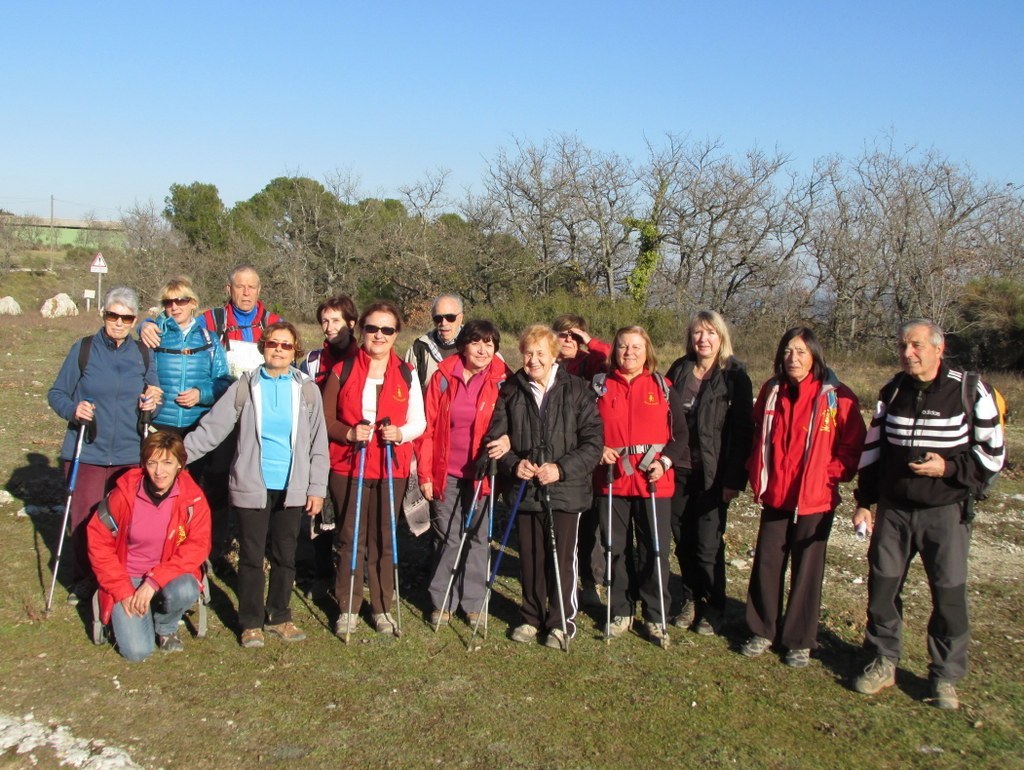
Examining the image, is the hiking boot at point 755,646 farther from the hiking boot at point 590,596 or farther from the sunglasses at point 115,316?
the sunglasses at point 115,316

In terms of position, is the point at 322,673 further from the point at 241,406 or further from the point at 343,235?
the point at 343,235

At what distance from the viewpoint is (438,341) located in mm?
5934

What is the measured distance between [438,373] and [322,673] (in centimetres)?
192

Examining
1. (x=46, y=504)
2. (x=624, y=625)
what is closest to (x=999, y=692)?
(x=624, y=625)

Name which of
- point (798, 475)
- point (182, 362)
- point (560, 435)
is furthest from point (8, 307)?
Answer: point (798, 475)

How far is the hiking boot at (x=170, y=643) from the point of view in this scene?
4.87 m

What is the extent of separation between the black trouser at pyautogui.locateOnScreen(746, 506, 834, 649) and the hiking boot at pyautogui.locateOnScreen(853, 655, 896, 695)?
0.37 metres

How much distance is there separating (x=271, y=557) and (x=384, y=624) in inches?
31.8

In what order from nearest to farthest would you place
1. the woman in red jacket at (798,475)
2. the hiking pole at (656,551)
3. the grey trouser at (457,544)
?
the woman in red jacket at (798,475) < the hiking pole at (656,551) < the grey trouser at (457,544)

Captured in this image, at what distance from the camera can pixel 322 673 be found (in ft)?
15.3

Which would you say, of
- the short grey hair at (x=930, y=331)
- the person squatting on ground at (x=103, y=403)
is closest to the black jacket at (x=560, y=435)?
the short grey hair at (x=930, y=331)

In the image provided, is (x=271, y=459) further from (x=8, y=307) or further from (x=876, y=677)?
(x=8, y=307)

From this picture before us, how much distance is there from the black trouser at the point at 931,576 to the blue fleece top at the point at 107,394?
15.0 feet

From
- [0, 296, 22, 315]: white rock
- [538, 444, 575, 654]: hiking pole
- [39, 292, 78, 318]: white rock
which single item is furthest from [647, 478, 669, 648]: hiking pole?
[39, 292, 78, 318]: white rock
